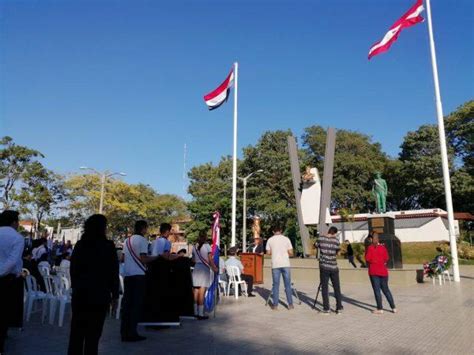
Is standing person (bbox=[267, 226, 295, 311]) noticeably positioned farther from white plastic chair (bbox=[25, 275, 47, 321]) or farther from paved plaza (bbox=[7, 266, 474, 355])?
white plastic chair (bbox=[25, 275, 47, 321])

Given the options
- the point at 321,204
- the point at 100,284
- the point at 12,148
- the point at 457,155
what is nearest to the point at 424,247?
the point at 457,155

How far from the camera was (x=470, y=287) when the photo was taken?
13.2m

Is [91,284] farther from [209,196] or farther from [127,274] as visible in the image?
[209,196]

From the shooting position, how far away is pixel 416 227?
3525cm

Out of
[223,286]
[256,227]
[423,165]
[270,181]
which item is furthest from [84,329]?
[423,165]

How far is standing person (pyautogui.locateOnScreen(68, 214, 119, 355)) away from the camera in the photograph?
166 inches

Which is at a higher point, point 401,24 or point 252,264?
point 401,24

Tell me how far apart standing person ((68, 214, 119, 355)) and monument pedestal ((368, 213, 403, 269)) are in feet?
40.0

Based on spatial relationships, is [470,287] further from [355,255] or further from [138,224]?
[138,224]

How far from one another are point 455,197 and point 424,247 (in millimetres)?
10338

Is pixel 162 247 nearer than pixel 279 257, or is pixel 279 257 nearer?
pixel 162 247

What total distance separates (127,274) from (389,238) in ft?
39.6

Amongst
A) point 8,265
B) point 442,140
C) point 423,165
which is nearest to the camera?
point 8,265

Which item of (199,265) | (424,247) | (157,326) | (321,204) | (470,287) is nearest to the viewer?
(157,326)
